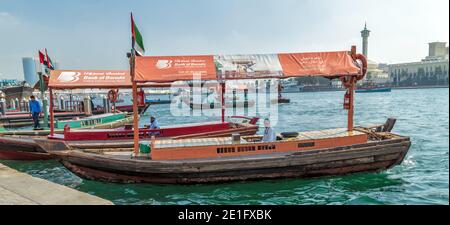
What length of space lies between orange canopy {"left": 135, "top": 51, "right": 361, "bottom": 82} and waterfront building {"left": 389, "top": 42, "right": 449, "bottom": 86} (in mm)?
127047

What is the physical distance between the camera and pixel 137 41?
8773 mm

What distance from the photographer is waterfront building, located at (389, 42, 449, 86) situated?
115 m

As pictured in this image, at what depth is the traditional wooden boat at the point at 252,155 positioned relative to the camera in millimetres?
8469

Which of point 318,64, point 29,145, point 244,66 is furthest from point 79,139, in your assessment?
point 318,64

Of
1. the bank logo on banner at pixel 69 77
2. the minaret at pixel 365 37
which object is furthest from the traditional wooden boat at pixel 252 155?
the minaret at pixel 365 37

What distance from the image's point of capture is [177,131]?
13.0 meters

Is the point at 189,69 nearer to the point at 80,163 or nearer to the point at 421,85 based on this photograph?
the point at 80,163

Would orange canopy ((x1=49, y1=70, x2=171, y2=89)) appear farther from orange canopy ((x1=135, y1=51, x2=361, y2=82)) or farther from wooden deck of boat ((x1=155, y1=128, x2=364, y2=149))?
wooden deck of boat ((x1=155, y1=128, x2=364, y2=149))

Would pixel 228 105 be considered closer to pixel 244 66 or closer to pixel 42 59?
pixel 42 59

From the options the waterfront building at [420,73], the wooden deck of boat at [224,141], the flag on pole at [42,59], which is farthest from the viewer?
the waterfront building at [420,73]

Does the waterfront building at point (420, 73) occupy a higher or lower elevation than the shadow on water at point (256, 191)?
higher

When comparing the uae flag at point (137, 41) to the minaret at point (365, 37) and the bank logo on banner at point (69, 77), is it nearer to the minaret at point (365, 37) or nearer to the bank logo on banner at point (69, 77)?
the bank logo on banner at point (69, 77)

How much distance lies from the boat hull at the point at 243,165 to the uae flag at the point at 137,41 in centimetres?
343
